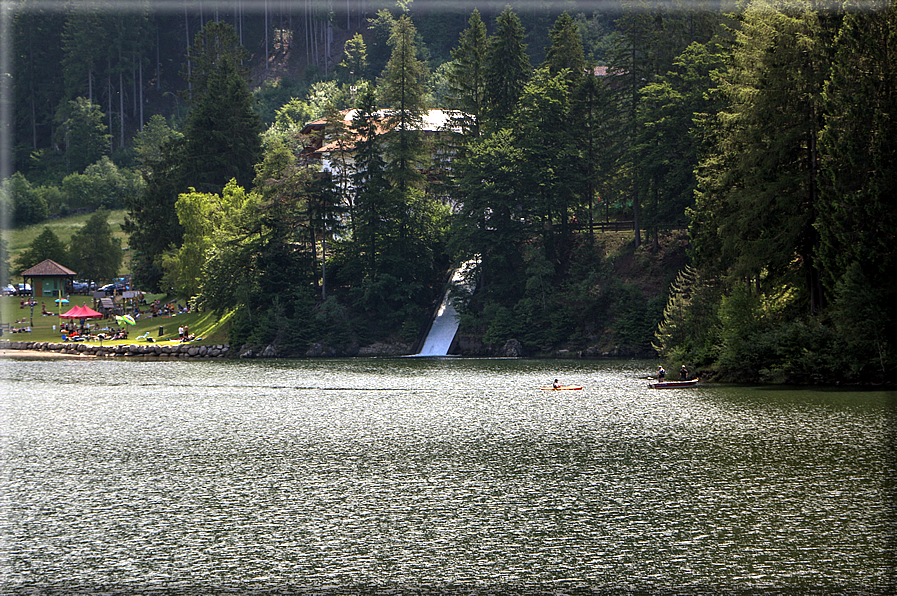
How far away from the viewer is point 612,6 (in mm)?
189625

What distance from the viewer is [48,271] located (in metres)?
116

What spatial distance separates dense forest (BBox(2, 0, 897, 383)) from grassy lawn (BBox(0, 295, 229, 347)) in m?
2.74

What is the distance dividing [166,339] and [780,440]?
2729 inches

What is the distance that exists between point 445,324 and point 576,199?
1754 centimetres

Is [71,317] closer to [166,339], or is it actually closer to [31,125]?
[166,339]

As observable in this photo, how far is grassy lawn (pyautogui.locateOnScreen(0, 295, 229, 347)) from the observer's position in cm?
9031

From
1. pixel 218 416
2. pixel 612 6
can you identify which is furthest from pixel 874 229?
pixel 612 6

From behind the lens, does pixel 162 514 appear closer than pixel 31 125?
Yes

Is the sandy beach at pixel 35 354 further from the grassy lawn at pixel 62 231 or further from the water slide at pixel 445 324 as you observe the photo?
the grassy lawn at pixel 62 231

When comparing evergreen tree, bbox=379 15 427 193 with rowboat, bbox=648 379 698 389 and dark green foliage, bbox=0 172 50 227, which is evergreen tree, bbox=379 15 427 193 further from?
dark green foliage, bbox=0 172 50 227

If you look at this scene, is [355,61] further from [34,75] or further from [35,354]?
[35,354]

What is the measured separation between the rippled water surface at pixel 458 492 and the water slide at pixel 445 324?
116 ft

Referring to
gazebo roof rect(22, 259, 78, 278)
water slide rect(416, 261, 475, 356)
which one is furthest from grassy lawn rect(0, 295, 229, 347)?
water slide rect(416, 261, 475, 356)

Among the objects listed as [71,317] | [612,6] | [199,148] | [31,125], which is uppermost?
[612,6]
